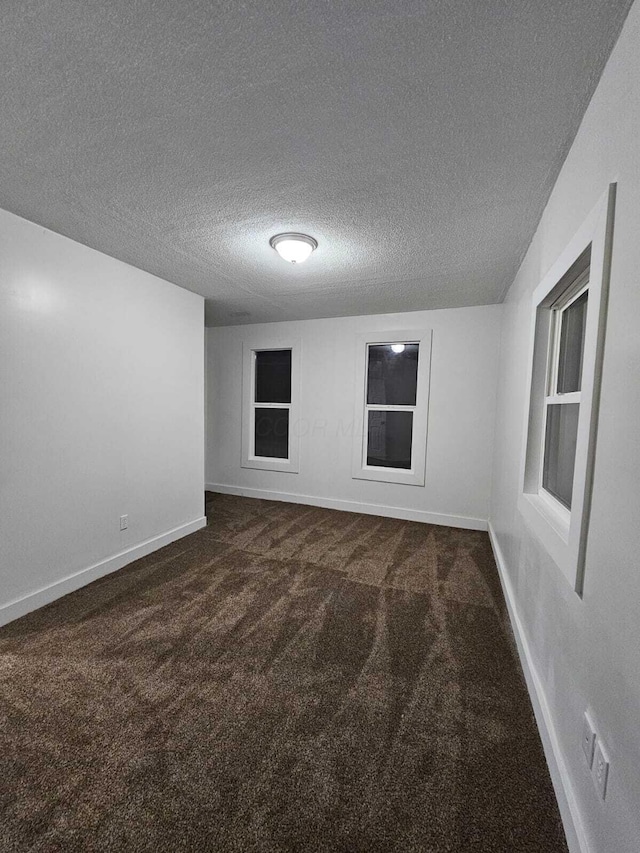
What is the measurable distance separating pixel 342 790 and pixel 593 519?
1.22m

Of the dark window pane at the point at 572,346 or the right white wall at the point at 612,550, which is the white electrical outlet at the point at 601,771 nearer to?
the right white wall at the point at 612,550

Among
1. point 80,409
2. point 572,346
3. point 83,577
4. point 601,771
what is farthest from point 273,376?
point 601,771

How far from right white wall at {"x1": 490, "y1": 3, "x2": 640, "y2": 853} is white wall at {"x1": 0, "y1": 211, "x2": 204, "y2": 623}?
2.81 metres

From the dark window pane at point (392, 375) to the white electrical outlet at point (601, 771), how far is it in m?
3.52

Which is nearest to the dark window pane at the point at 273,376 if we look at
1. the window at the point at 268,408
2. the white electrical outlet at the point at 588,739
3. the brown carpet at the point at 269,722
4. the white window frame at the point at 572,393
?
the window at the point at 268,408

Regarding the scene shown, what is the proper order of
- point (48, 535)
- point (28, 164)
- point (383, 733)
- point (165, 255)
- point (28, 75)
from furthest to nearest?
1. point (165, 255)
2. point (48, 535)
3. point (28, 164)
4. point (383, 733)
5. point (28, 75)

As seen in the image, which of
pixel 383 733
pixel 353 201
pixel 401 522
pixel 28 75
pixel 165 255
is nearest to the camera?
pixel 28 75

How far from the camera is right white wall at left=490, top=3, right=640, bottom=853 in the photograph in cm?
84

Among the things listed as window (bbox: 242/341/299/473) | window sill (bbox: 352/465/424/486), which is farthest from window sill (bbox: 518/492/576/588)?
window (bbox: 242/341/299/473)

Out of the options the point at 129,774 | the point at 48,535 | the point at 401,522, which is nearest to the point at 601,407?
the point at 129,774

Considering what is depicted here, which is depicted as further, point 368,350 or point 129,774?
point 368,350

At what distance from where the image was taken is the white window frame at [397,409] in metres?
4.10

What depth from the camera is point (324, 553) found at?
128 inches

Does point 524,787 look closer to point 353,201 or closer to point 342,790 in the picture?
point 342,790
